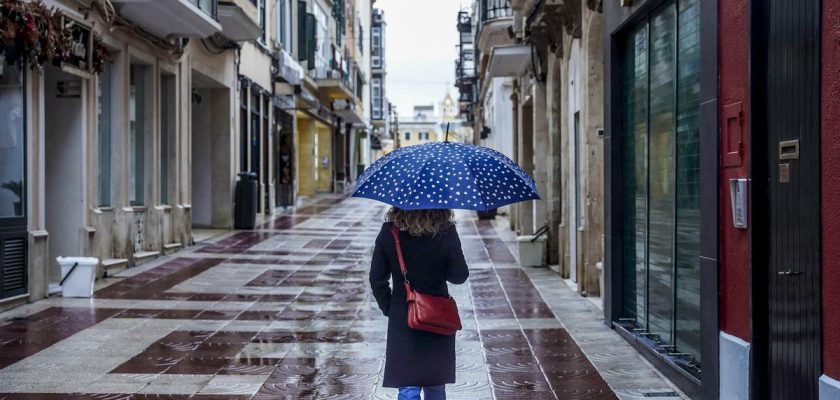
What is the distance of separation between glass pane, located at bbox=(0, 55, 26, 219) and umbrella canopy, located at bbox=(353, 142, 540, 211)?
664cm

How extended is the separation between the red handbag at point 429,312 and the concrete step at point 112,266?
8969mm

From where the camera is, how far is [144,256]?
14172mm

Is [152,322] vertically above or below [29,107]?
below

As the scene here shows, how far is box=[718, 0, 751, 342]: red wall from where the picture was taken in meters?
5.22

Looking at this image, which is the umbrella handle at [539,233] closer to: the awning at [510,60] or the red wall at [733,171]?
the awning at [510,60]

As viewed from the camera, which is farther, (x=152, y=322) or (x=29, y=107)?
(x=29, y=107)

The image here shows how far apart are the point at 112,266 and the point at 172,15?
398 cm

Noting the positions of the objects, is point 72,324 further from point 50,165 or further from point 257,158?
point 257,158

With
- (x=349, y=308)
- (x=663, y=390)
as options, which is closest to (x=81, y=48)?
(x=349, y=308)

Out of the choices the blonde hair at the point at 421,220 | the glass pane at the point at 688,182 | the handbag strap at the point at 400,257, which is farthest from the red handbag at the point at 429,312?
the glass pane at the point at 688,182

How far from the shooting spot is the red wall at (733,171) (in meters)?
5.22

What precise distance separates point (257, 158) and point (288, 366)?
704 inches

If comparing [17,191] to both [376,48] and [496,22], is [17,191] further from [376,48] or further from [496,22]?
[376,48]

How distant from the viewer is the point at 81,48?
11617 mm
